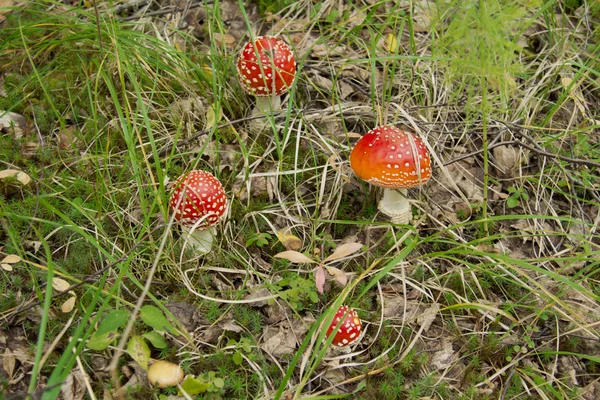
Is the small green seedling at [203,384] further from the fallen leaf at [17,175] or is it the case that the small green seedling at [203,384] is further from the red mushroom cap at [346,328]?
the fallen leaf at [17,175]

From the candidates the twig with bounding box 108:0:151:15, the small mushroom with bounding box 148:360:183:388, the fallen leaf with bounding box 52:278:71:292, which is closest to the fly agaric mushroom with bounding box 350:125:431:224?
the small mushroom with bounding box 148:360:183:388

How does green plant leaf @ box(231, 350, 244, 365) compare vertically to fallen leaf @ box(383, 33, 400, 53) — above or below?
below

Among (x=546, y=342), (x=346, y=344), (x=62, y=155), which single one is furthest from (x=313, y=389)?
(x=62, y=155)

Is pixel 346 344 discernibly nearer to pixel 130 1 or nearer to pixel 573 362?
pixel 573 362

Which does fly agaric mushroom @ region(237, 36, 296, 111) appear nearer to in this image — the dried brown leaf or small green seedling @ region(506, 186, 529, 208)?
small green seedling @ region(506, 186, 529, 208)

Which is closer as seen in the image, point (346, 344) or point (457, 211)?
point (346, 344)

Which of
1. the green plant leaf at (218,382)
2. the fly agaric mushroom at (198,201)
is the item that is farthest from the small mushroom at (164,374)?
the fly agaric mushroom at (198,201)
